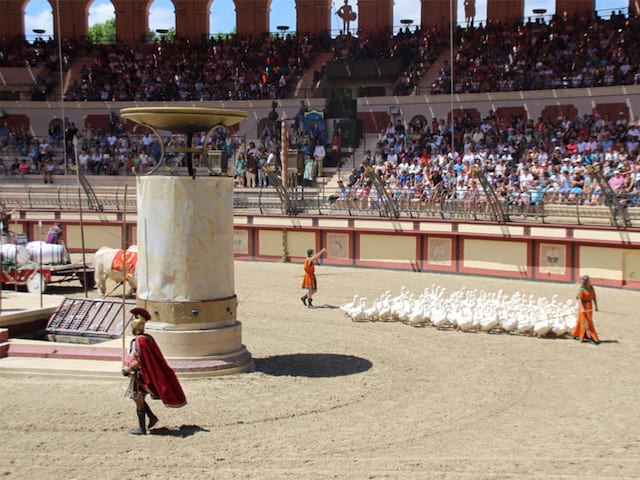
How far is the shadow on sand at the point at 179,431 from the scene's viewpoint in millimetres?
10844

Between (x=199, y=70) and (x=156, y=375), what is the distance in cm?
3481

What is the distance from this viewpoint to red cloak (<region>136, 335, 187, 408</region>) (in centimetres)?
1078

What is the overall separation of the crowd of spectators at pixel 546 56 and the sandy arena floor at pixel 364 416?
1996cm

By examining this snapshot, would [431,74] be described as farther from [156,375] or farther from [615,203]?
[156,375]

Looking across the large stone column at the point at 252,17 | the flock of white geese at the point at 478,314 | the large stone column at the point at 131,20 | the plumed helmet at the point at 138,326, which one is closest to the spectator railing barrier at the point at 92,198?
the flock of white geese at the point at 478,314

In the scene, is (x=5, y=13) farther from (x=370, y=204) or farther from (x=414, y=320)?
(x=414, y=320)

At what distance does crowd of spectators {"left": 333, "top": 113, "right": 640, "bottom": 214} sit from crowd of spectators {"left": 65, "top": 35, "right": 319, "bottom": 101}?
787 cm

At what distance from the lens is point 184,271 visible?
45.3ft

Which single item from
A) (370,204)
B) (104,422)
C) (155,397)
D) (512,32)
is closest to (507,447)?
(155,397)

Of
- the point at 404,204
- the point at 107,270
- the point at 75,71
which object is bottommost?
the point at 107,270

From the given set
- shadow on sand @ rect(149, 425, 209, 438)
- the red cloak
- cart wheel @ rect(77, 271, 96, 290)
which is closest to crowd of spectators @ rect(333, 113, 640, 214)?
cart wheel @ rect(77, 271, 96, 290)

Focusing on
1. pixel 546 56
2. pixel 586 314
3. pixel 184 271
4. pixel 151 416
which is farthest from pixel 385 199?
pixel 151 416

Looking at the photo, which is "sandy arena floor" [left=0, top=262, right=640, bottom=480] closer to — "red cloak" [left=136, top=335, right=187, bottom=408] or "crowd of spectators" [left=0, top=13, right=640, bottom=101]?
"red cloak" [left=136, top=335, right=187, bottom=408]

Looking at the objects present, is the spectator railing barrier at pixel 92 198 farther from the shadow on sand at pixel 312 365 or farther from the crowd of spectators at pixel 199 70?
the shadow on sand at pixel 312 365
